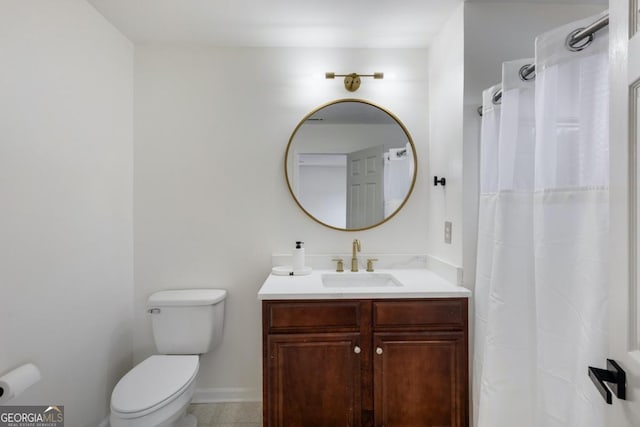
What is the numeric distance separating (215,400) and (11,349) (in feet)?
4.11

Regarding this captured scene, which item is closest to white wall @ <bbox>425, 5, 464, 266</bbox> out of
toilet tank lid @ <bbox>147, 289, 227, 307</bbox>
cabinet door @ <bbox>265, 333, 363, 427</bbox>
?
cabinet door @ <bbox>265, 333, 363, 427</bbox>

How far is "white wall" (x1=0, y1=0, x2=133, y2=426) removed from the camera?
138cm

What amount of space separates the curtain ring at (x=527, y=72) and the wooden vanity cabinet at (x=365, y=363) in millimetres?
1080

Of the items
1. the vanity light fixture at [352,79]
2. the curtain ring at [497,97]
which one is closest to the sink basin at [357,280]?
the curtain ring at [497,97]

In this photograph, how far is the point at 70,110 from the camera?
5.50 ft

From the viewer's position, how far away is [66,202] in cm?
164

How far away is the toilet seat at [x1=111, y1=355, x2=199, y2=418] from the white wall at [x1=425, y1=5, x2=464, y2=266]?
1592mm

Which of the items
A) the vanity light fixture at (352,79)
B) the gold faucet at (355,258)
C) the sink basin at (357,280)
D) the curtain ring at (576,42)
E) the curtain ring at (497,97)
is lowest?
the sink basin at (357,280)

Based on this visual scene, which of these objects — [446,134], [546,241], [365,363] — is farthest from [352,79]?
[365,363]

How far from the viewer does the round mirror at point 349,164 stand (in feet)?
7.37

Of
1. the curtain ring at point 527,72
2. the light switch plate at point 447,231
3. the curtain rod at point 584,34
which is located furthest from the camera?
the light switch plate at point 447,231

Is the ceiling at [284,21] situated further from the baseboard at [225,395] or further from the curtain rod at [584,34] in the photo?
the baseboard at [225,395]

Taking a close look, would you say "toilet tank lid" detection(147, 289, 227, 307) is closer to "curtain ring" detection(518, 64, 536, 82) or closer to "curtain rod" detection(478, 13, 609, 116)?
"curtain ring" detection(518, 64, 536, 82)

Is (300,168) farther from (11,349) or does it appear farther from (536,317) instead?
(11,349)
